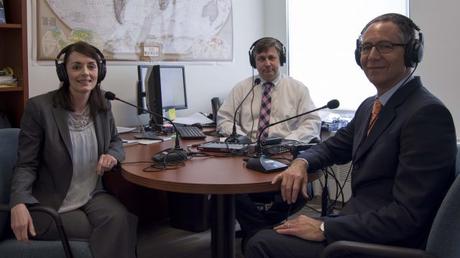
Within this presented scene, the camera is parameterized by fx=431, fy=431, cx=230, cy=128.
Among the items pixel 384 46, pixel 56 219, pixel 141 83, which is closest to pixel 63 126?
pixel 56 219

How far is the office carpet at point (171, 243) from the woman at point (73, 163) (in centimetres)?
82

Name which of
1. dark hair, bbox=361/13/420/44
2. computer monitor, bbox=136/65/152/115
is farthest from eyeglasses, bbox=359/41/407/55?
computer monitor, bbox=136/65/152/115

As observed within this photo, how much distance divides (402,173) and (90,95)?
1385 mm

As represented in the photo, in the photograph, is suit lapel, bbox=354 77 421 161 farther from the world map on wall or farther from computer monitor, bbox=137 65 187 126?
the world map on wall

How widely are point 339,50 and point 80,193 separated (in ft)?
8.47

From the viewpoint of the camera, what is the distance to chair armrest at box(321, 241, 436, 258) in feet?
3.79

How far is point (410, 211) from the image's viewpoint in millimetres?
1240

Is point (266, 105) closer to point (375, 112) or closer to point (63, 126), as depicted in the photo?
point (375, 112)

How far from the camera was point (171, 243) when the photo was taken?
2.87 metres

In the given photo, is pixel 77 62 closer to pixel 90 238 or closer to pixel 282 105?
pixel 90 238

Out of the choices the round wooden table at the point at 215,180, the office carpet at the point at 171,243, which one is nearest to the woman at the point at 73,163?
the round wooden table at the point at 215,180

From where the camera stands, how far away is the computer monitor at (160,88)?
2.85 meters

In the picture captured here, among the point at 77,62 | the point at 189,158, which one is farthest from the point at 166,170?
the point at 77,62

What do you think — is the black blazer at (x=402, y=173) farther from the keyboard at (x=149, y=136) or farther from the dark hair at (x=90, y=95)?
the keyboard at (x=149, y=136)
